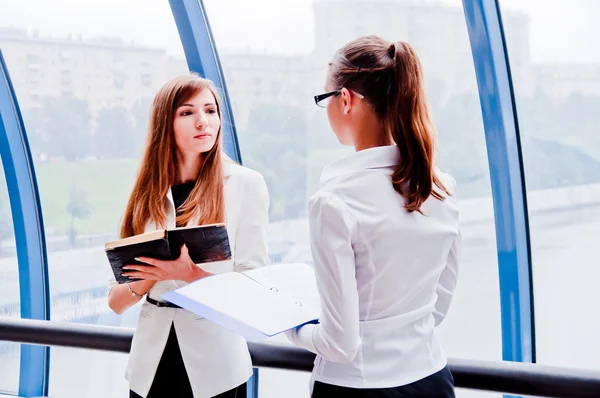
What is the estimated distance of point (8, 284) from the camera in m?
4.70

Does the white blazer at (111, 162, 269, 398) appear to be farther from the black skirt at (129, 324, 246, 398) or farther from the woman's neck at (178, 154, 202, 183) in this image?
the woman's neck at (178, 154, 202, 183)

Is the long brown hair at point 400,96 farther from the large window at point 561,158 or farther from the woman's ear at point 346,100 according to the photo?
the large window at point 561,158

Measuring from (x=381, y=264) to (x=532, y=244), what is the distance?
1.89 metres

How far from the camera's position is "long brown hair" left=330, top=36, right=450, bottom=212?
4.84ft

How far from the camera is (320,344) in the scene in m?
1.48

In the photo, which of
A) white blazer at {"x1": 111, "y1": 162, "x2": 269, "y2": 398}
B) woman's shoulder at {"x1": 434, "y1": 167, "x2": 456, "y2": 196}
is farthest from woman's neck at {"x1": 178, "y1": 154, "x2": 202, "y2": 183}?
woman's shoulder at {"x1": 434, "y1": 167, "x2": 456, "y2": 196}

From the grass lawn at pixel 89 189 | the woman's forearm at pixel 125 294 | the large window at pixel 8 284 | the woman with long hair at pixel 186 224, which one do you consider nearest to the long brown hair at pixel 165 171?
the woman with long hair at pixel 186 224

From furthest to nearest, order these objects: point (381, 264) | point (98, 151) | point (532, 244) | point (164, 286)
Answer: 1. point (98, 151)
2. point (532, 244)
3. point (164, 286)
4. point (381, 264)

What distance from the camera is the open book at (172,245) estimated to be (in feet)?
5.97

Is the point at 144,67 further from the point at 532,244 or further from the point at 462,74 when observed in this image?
the point at 532,244

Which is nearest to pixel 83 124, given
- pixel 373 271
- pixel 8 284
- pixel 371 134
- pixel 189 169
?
pixel 8 284

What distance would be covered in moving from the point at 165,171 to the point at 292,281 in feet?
2.34

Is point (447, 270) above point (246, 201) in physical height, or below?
below

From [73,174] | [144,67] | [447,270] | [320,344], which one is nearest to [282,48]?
[144,67]
